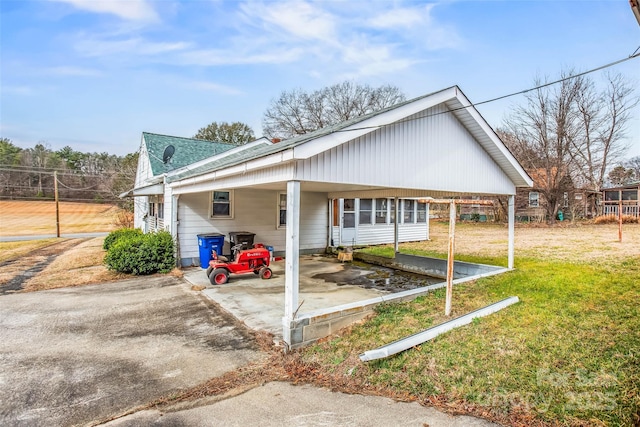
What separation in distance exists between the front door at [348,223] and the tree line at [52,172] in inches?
1089

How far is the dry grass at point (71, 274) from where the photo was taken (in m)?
7.81

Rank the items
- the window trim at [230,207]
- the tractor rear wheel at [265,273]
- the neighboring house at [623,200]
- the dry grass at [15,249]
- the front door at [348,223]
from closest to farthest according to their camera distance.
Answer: the tractor rear wheel at [265,273], the window trim at [230,207], the dry grass at [15,249], the front door at [348,223], the neighboring house at [623,200]

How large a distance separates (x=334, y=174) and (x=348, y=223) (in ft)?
29.2

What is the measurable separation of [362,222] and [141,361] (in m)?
10.8

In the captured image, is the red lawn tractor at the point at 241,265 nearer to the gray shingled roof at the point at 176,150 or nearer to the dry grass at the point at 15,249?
the gray shingled roof at the point at 176,150

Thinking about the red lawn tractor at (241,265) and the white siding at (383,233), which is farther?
the white siding at (383,233)

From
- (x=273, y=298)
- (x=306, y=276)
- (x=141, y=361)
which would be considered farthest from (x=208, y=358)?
(x=306, y=276)

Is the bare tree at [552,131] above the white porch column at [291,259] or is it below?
above

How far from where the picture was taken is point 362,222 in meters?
13.9

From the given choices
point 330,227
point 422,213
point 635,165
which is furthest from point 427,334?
point 635,165

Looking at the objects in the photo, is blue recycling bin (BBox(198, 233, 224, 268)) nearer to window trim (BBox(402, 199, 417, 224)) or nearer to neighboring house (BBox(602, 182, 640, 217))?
window trim (BBox(402, 199, 417, 224))

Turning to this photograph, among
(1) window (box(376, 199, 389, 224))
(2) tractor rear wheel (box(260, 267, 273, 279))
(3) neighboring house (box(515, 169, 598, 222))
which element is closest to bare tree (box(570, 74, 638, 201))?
(3) neighboring house (box(515, 169, 598, 222))

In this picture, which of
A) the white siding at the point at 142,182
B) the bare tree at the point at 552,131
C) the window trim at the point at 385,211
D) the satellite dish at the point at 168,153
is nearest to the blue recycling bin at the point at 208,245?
the satellite dish at the point at 168,153

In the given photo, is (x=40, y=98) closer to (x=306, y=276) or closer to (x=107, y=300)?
(x=107, y=300)
